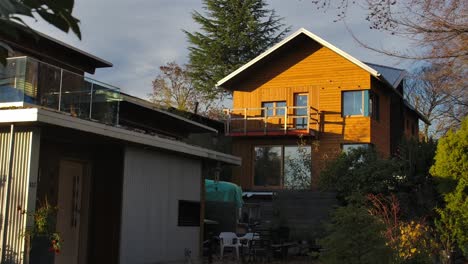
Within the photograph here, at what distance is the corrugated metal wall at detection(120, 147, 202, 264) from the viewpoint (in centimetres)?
1234

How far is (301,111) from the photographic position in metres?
27.0

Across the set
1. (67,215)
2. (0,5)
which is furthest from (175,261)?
(0,5)

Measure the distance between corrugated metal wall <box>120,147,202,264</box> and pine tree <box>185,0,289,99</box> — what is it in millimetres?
22460

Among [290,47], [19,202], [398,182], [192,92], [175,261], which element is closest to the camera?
[19,202]

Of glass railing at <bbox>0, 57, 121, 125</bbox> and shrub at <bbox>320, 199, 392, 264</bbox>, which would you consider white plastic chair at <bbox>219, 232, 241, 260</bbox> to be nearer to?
glass railing at <bbox>0, 57, 121, 125</bbox>

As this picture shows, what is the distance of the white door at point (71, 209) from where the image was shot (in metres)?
11.9

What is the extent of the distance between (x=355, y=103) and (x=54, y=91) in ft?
59.9

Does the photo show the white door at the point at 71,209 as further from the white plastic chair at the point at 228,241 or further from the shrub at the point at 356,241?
the shrub at the point at 356,241

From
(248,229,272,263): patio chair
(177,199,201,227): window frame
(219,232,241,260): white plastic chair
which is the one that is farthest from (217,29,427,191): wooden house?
(177,199,201,227): window frame

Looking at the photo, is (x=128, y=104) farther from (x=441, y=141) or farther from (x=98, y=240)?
(x=441, y=141)

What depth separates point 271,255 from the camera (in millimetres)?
14797

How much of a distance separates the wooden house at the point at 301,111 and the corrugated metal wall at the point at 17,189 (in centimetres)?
1673

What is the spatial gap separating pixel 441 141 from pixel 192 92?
26335 mm

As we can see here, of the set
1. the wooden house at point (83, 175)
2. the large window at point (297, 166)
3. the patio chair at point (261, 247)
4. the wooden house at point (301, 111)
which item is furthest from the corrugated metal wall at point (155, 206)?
the wooden house at point (301, 111)
